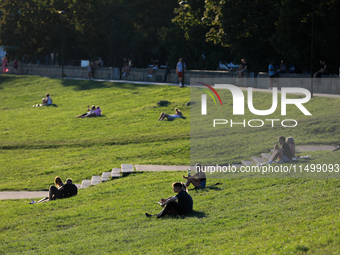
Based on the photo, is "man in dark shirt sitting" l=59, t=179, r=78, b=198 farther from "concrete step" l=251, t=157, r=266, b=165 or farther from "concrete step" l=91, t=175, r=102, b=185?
"concrete step" l=251, t=157, r=266, b=165

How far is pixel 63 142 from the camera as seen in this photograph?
78.5ft

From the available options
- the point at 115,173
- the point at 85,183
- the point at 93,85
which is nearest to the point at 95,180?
the point at 85,183

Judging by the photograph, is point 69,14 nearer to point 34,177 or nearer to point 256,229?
point 34,177

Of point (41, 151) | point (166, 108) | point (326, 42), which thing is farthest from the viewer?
point (166, 108)

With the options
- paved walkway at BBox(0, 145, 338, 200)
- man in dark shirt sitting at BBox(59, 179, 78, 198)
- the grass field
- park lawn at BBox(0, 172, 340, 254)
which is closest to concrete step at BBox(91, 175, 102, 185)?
the grass field

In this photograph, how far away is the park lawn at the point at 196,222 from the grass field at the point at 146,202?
0.07 ft

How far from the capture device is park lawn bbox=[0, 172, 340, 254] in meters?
7.72

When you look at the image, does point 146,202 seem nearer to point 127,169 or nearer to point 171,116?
point 127,169

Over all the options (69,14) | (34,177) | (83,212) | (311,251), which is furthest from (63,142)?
(69,14)

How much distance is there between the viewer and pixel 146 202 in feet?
39.8

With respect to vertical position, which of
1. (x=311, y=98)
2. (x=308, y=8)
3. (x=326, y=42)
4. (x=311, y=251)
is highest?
(x=308, y=8)

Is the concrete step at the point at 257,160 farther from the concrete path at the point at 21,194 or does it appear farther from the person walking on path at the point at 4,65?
the person walking on path at the point at 4,65

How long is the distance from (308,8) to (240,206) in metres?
20.2

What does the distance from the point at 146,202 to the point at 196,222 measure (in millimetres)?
2650
